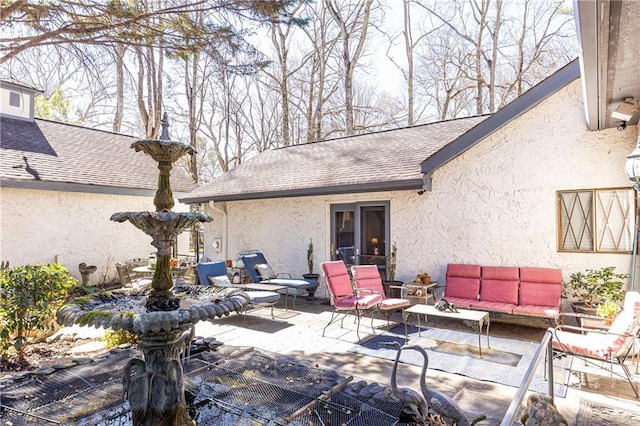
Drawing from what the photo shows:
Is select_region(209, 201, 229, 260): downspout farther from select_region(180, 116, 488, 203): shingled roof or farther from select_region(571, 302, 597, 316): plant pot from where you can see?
select_region(571, 302, 597, 316): plant pot

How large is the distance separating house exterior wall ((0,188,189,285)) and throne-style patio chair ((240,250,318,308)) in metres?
5.00

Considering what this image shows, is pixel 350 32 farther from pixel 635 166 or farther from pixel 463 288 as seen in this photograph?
pixel 635 166

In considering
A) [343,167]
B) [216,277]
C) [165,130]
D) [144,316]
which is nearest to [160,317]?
[144,316]

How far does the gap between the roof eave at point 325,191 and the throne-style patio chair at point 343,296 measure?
180 cm

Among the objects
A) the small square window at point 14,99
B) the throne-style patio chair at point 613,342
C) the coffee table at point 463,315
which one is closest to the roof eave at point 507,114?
the coffee table at point 463,315

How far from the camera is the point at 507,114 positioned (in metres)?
6.79

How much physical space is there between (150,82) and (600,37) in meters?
18.9

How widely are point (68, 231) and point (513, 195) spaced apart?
454 inches

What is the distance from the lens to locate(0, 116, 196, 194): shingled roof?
10016mm

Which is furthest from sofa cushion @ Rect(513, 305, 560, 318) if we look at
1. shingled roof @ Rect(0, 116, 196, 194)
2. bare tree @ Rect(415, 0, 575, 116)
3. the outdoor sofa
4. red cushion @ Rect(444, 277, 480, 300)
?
bare tree @ Rect(415, 0, 575, 116)

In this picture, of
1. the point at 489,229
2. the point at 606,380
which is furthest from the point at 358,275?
the point at 606,380

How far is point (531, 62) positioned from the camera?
56.3 feet

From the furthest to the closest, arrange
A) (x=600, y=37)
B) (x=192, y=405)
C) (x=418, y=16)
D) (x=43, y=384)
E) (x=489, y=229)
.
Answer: (x=418, y=16), (x=489, y=229), (x=43, y=384), (x=192, y=405), (x=600, y=37)

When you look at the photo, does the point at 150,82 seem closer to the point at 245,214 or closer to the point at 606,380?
the point at 245,214
